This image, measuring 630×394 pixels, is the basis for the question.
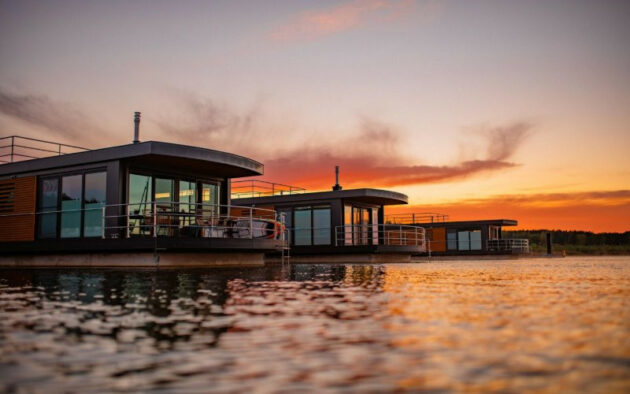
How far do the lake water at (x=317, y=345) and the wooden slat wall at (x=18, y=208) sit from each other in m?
13.8

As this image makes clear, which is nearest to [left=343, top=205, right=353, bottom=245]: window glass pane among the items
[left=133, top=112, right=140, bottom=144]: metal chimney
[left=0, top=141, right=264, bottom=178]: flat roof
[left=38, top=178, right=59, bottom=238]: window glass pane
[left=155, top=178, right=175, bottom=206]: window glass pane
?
[left=0, top=141, right=264, bottom=178]: flat roof

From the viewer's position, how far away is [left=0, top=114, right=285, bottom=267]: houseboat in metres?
16.4

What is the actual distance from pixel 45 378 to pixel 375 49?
16.0 meters

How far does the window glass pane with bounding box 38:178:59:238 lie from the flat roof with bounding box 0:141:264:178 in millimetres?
573

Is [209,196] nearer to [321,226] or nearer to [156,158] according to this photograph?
[156,158]

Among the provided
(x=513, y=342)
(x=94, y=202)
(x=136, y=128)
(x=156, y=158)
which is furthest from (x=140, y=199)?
(x=513, y=342)

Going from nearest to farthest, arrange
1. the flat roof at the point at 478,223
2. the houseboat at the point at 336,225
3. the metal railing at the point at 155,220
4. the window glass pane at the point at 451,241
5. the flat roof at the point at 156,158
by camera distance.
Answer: the metal railing at the point at 155,220
the flat roof at the point at 156,158
the houseboat at the point at 336,225
the flat roof at the point at 478,223
the window glass pane at the point at 451,241

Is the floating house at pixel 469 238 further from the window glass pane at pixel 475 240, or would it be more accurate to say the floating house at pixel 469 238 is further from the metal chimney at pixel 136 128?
the metal chimney at pixel 136 128

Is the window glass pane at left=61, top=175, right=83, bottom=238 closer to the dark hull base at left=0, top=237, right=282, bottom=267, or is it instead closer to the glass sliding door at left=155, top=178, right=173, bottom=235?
the dark hull base at left=0, top=237, right=282, bottom=267

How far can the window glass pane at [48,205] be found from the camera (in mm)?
18281

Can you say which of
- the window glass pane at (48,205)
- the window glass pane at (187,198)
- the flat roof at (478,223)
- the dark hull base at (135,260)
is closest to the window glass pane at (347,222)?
the dark hull base at (135,260)

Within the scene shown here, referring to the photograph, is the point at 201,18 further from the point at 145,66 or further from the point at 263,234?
the point at 263,234

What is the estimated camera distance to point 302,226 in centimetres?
2839

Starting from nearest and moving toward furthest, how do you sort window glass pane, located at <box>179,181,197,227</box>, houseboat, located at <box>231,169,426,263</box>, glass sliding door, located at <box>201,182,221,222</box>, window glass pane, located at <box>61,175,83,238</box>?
window glass pane, located at <box>61,175,83,238</box> < window glass pane, located at <box>179,181,197,227</box> < glass sliding door, located at <box>201,182,221,222</box> < houseboat, located at <box>231,169,426,263</box>
